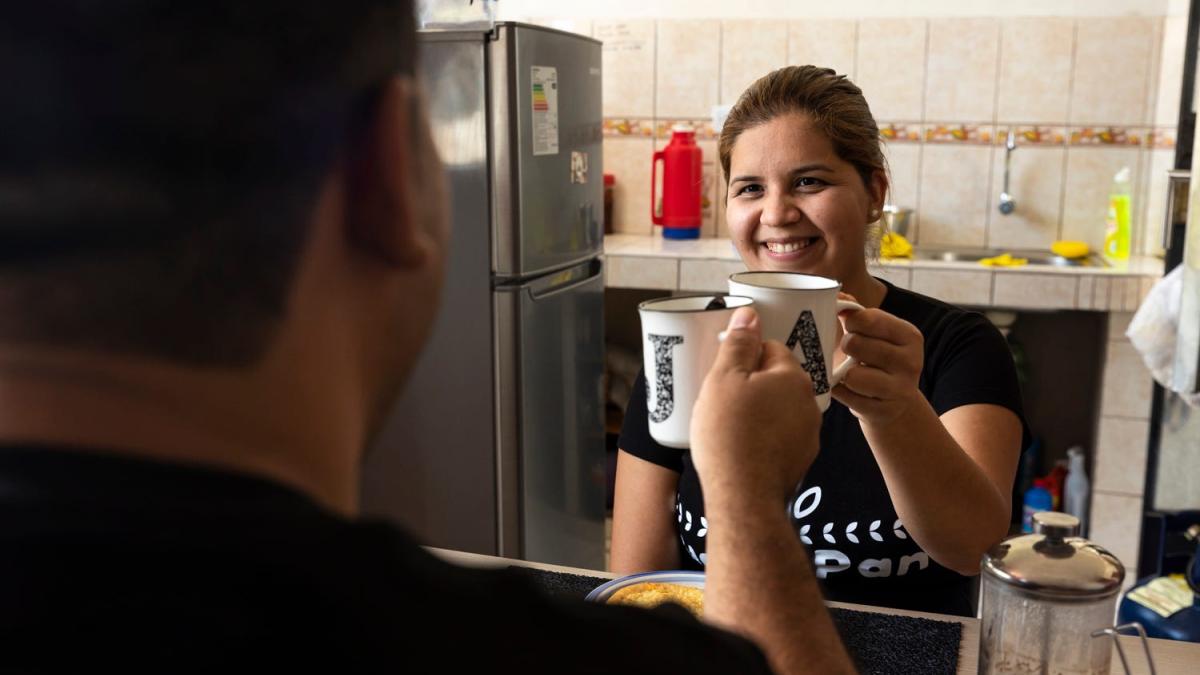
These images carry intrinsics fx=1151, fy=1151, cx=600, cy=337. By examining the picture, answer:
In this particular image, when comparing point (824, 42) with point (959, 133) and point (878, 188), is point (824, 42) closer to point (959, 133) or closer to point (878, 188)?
point (959, 133)

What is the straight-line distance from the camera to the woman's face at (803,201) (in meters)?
1.42

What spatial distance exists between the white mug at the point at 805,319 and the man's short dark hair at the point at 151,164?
505 mm

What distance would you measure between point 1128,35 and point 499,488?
7.22 feet

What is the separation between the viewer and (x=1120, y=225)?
3211mm

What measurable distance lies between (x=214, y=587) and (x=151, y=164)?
0.13m

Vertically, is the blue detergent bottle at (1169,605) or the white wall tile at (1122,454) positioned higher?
the white wall tile at (1122,454)

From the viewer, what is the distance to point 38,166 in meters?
0.36

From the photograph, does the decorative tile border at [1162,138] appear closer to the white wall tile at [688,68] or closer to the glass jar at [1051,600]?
the white wall tile at [688,68]

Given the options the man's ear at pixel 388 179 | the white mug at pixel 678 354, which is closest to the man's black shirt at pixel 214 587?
the man's ear at pixel 388 179

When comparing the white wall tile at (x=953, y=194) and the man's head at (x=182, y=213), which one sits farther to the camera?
the white wall tile at (x=953, y=194)

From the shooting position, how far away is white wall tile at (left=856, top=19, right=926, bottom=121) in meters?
3.37

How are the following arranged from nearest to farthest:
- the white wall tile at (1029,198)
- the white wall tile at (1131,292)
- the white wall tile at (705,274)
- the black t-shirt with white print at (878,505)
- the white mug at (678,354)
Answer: the white mug at (678,354) < the black t-shirt with white print at (878,505) < the white wall tile at (1131,292) < the white wall tile at (705,274) < the white wall tile at (1029,198)

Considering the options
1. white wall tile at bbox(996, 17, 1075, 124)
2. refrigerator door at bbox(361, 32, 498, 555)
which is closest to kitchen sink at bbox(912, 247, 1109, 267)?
white wall tile at bbox(996, 17, 1075, 124)

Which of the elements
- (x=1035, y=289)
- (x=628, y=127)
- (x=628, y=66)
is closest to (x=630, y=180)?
(x=628, y=127)
